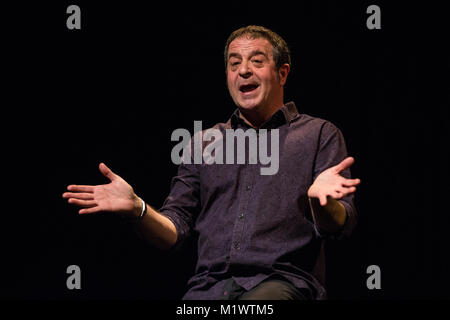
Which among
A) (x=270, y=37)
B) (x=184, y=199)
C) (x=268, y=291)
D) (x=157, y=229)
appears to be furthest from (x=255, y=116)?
(x=268, y=291)

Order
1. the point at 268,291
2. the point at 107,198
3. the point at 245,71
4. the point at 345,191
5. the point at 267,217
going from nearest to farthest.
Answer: the point at 345,191
the point at 268,291
the point at 107,198
the point at 267,217
the point at 245,71

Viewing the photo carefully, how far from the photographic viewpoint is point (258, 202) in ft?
5.85

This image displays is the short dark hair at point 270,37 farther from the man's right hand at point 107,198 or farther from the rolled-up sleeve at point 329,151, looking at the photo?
the man's right hand at point 107,198

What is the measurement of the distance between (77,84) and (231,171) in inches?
46.1

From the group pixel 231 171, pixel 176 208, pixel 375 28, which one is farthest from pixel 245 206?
pixel 375 28

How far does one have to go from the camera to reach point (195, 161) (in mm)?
2033

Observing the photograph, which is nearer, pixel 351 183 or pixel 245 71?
pixel 351 183

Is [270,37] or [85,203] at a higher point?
[270,37]

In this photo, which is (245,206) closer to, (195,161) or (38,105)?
(195,161)

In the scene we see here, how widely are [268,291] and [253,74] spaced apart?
0.81m

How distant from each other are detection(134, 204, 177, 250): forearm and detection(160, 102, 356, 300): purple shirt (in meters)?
0.05

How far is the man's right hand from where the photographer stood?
162 centimetres

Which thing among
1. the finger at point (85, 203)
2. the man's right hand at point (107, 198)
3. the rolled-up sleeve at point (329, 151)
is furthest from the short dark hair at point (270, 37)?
the finger at point (85, 203)

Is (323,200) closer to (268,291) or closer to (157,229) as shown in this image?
(268,291)
